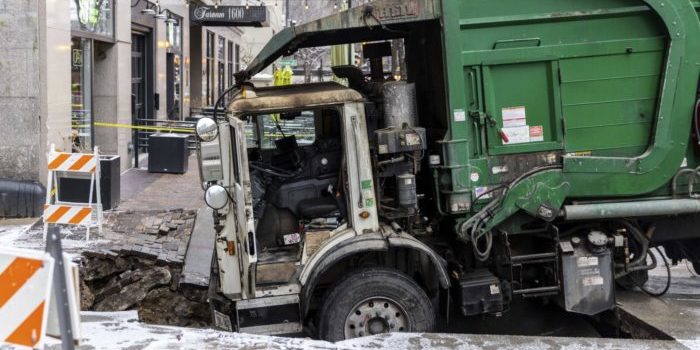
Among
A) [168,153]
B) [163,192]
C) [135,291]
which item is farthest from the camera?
[168,153]

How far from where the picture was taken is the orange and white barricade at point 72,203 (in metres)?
9.13

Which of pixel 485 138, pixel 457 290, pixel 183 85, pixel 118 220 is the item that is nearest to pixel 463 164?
pixel 485 138

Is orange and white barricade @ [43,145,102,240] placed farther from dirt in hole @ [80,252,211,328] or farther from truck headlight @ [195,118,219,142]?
truck headlight @ [195,118,219,142]

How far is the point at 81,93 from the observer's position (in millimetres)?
14305

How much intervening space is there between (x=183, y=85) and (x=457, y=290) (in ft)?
61.2

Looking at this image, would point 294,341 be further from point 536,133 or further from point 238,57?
point 238,57

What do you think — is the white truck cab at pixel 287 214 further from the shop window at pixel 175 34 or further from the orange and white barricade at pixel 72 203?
the shop window at pixel 175 34

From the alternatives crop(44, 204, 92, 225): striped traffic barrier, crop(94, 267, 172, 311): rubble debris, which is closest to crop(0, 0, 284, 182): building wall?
crop(44, 204, 92, 225): striped traffic barrier

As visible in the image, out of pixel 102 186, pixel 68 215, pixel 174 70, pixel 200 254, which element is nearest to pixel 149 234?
pixel 68 215

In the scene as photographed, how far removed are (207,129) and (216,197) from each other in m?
0.51

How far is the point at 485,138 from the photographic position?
609 centimetres

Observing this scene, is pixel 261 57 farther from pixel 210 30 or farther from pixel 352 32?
pixel 210 30

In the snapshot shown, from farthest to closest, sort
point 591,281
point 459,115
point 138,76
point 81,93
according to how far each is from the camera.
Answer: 1. point 138,76
2. point 81,93
3. point 591,281
4. point 459,115

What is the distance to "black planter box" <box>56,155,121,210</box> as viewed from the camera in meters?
10.0
